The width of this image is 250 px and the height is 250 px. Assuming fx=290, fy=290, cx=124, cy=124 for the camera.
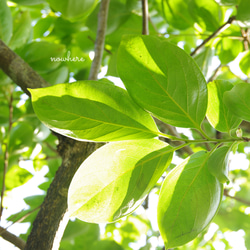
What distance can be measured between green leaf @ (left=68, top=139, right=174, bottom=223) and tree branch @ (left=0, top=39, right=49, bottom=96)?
0.30 m

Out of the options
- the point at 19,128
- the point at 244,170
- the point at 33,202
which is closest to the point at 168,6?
the point at 19,128

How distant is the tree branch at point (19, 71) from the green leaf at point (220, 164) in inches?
15.0

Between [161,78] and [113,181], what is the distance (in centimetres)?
14

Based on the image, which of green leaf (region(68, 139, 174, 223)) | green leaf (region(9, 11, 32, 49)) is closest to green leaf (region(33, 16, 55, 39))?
green leaf (region(9, 11, 32, 49))

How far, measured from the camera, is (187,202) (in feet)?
1.24

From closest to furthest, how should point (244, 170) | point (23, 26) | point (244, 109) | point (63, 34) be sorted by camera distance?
point (244, 109)
point (23, 26)
point (63, 34)
point (244, 170)

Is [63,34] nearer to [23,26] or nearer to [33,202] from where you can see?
[23,26]

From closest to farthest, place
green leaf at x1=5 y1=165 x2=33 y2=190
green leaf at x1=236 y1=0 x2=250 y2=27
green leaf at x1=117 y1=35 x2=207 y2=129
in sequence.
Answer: green leaf at x1=117 y1=35 x2=207 y2=129, green leaf at x1=236 y1=0 x2=250 y2=27, green leaf at x1=5 y1=165 x2=33 y2=190

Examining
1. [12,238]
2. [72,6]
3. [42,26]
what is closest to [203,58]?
[72,6]

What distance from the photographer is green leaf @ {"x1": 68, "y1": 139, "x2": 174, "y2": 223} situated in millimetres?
355

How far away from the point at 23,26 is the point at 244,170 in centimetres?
116

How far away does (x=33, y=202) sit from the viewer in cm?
84

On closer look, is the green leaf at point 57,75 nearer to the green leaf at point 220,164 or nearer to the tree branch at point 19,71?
the tree branch at point 19,71

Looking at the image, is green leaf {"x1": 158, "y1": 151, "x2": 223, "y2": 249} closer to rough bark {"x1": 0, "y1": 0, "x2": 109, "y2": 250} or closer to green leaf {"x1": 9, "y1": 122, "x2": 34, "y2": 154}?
rough bark {"x1": 0, "y1": 0, "x2": 109, "y2": 250}
